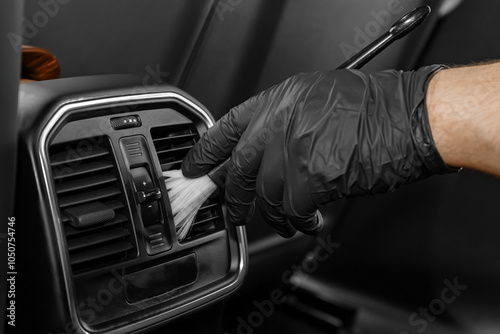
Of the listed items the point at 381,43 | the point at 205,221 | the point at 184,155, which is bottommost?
the point at 205,221

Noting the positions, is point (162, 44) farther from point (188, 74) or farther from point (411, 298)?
point (411, 298)

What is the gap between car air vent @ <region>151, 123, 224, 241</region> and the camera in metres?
0.88

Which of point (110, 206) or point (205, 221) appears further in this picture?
point (205, 221)

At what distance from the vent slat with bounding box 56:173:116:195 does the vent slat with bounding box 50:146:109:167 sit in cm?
3

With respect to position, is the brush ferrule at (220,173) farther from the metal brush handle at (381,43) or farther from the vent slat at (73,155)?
the vent slat at (73,155)

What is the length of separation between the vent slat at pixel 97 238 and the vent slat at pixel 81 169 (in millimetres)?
82

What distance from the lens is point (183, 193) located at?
2.85 feet

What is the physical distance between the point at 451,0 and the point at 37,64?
0.97m

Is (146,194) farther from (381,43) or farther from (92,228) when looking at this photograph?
(381,43)

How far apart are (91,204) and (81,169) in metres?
0.05

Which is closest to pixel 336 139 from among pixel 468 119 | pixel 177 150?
pixel 468 119

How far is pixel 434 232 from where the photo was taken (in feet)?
4.95

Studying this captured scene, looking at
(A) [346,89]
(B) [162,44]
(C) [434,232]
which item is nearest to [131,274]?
(A) [346,89]

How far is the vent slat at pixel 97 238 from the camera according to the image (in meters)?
0.77
